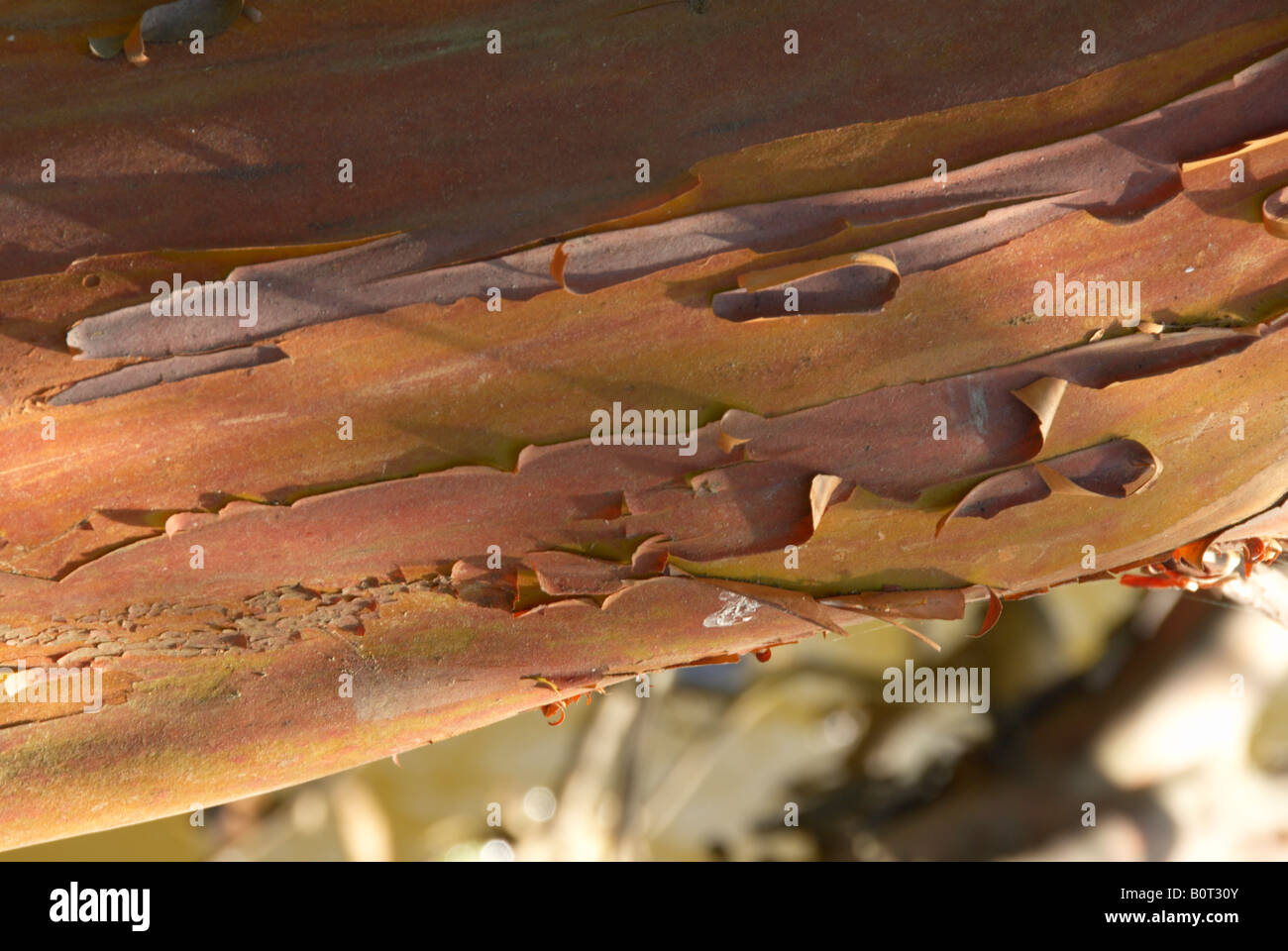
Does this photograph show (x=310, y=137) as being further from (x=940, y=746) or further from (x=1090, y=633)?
(x=1090, y=633)

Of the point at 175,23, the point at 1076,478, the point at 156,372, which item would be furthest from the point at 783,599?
the point at 175,23

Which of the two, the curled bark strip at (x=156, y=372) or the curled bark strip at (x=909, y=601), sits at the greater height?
the curled bark strip at (x=156, y=372)

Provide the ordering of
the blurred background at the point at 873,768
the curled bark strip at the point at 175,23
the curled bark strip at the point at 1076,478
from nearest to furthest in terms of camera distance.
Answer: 1. the curled bark strip at the point at 175,23
2. the curled bark strip at the point at 1076,478
3. the blurred background at the point at 873,768

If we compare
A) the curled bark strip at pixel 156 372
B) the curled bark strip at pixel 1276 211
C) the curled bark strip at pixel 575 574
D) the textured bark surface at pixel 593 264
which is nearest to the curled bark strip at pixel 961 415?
the textured bark surface at pixel 593 264

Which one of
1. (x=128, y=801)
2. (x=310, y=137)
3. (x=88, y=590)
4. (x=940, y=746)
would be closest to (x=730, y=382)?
(x=310, y=137)

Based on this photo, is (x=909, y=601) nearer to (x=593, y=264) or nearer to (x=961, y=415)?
(x=961, y=415)

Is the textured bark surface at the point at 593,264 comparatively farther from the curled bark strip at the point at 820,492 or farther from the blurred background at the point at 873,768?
the blurred background at the point at 873,768
